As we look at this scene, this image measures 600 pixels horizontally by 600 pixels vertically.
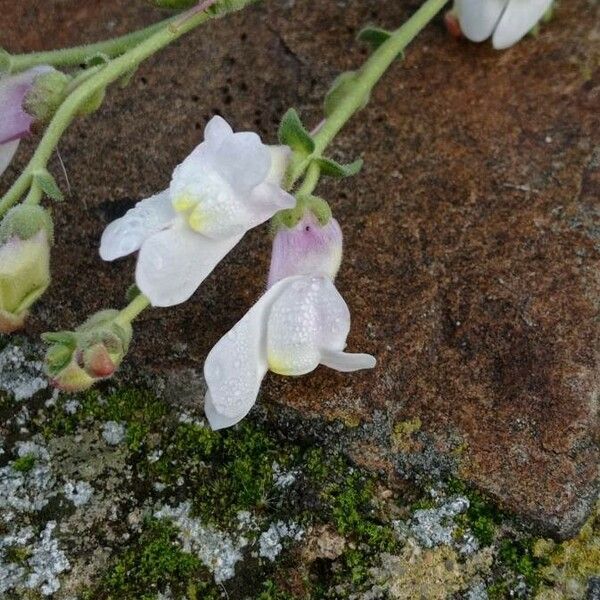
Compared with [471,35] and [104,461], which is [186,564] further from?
[471,35]

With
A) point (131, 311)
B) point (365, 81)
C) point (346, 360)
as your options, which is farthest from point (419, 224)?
point (131, 311)

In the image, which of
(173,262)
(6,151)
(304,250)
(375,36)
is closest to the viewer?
(173,262)

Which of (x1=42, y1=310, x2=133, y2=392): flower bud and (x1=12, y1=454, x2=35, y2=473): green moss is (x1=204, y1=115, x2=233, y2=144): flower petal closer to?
(x1=42, y1=310, x2=133, y2=392): flower bud

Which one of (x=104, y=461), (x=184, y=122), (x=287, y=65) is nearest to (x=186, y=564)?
(x=104, y=461)

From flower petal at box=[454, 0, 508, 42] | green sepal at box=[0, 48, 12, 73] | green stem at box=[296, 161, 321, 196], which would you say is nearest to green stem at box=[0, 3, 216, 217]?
green sepal at box=[0, 48, 12, 73]

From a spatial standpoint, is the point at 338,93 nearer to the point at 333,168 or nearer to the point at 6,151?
the point at 333,168

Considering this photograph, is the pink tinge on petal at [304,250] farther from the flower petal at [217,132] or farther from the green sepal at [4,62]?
the green sepal at [4,62]
